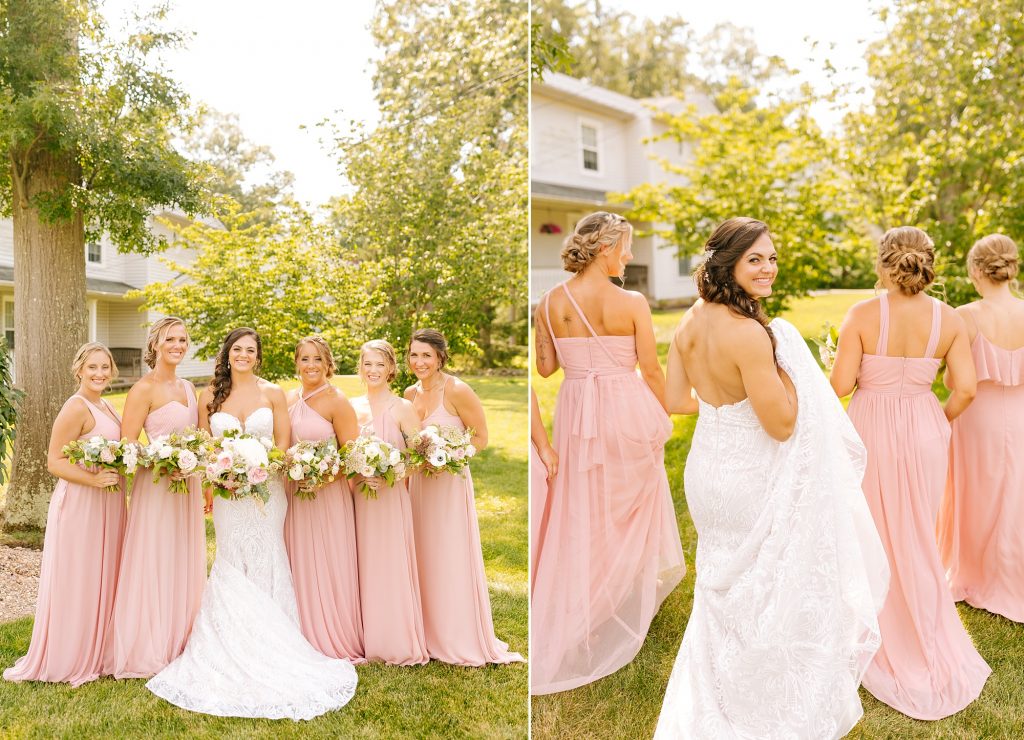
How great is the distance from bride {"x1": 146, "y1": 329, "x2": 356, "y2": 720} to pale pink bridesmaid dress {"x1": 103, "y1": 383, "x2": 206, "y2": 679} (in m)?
0.07

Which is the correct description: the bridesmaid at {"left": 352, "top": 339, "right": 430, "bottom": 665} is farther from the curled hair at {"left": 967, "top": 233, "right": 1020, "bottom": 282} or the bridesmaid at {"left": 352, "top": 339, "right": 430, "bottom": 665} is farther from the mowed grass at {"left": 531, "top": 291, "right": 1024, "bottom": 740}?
the curled hair at {"left": 967, "top": 233, "right": 1020, "bottom": 282}

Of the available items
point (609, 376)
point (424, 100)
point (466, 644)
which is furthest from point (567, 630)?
point (424, 100)

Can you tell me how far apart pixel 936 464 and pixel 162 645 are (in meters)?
3.72


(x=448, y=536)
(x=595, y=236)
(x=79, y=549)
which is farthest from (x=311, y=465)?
(x=595, y=236)

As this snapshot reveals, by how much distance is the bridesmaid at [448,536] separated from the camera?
3.98 metres

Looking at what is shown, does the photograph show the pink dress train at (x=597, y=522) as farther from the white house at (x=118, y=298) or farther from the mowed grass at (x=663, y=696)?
the white house at (x=118, y=298)

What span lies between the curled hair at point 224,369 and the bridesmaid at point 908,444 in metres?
2.80

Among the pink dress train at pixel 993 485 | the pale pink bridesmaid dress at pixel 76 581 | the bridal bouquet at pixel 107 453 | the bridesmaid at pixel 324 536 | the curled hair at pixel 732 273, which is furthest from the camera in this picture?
the pink dress train at pixel 993 485

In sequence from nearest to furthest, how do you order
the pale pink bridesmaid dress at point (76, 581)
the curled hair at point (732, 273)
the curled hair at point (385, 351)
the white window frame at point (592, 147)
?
the curled hair at point (732, 273), the pale pink bridesmaid dress at point (76, 581), the curled hair at point (385, 351), the white window frame at point (592, 147)

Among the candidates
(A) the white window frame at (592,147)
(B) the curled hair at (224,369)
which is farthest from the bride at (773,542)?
(A) the white window frame at (592,147)

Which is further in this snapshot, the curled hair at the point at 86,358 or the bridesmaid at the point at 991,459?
the bridesmaid at the point at 991,459

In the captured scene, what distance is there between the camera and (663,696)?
3.55m

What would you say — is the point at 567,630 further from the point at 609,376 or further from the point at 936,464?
the point at 936,464

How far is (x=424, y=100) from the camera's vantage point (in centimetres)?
441
